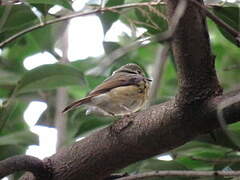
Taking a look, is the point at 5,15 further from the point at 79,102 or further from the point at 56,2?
the point at 79,102

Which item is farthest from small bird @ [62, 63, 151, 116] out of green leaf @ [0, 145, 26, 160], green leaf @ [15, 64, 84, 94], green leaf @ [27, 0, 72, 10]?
green leaf @ [27, 0, 72, 10]

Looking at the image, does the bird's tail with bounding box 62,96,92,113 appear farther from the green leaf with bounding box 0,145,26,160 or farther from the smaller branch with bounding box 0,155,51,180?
the smaller branch with bounding box 0,155,51,180

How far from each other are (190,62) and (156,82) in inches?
68.7

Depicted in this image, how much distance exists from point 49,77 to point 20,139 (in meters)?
0.33

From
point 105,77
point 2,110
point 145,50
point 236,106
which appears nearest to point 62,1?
point 2,110

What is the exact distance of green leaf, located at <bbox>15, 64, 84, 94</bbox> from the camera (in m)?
2.74

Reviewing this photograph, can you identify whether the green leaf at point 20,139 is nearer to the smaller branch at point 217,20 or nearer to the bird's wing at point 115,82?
the bird's wing at point 115,82

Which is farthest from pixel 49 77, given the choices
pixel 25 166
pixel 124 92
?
pixel 124 92

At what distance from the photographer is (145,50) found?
442cm

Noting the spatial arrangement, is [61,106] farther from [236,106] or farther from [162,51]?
[236,106]

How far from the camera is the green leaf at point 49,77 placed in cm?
274

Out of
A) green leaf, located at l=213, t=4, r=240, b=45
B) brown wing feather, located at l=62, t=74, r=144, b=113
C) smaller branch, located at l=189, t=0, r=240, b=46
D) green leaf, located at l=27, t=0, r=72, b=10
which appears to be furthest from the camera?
brown wing feather, located at l=62, t=74, r=144, b=113

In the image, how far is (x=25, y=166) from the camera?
2.15 meters

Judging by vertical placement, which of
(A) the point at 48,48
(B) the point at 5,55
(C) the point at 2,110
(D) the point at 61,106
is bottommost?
(C) the point at 2,110
